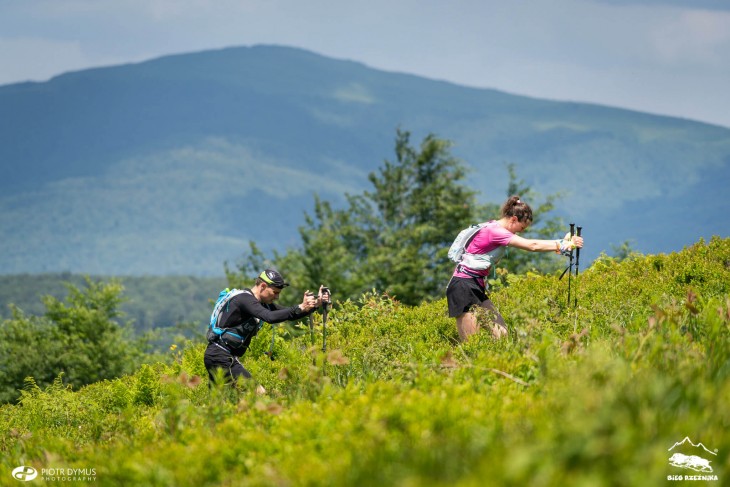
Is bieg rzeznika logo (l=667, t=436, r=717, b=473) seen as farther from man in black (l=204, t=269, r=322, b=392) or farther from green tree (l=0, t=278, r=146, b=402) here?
green tree (l=0, t=278, r=146, b=402)

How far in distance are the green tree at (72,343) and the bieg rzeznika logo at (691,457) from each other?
161 ft

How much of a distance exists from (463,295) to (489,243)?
0.66 metres

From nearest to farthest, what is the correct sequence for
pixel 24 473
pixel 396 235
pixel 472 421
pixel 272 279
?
pixel 472 421 → pixel 24 473 → pixel 272 279 → pixel 396 235

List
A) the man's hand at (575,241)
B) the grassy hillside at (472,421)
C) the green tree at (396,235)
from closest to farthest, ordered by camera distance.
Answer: the grassy hillside at (472,421) < the man's hand at (575,241) < the green tree at (396,235)

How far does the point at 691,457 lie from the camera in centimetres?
390

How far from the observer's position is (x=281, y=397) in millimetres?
6879

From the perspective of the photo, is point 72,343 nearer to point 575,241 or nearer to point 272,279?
point 272,279

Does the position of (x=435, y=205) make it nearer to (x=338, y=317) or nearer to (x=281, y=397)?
(x=338, y=317)

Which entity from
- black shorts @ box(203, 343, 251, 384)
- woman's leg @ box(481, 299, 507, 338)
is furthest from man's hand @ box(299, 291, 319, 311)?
Answer: woman's leg @ box(481, 299, 507, 338)

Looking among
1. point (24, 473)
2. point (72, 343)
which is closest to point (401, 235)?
point (72, 343)

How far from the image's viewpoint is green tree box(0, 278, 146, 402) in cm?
5041

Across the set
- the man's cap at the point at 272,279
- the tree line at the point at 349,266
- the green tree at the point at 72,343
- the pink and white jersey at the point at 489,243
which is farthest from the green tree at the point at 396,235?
the man's cap at the point at 272,279

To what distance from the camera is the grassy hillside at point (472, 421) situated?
3287 mm

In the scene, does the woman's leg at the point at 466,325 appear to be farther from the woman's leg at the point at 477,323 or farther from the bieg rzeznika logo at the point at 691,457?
the bieg rzeznika logo at the point at 691,457
